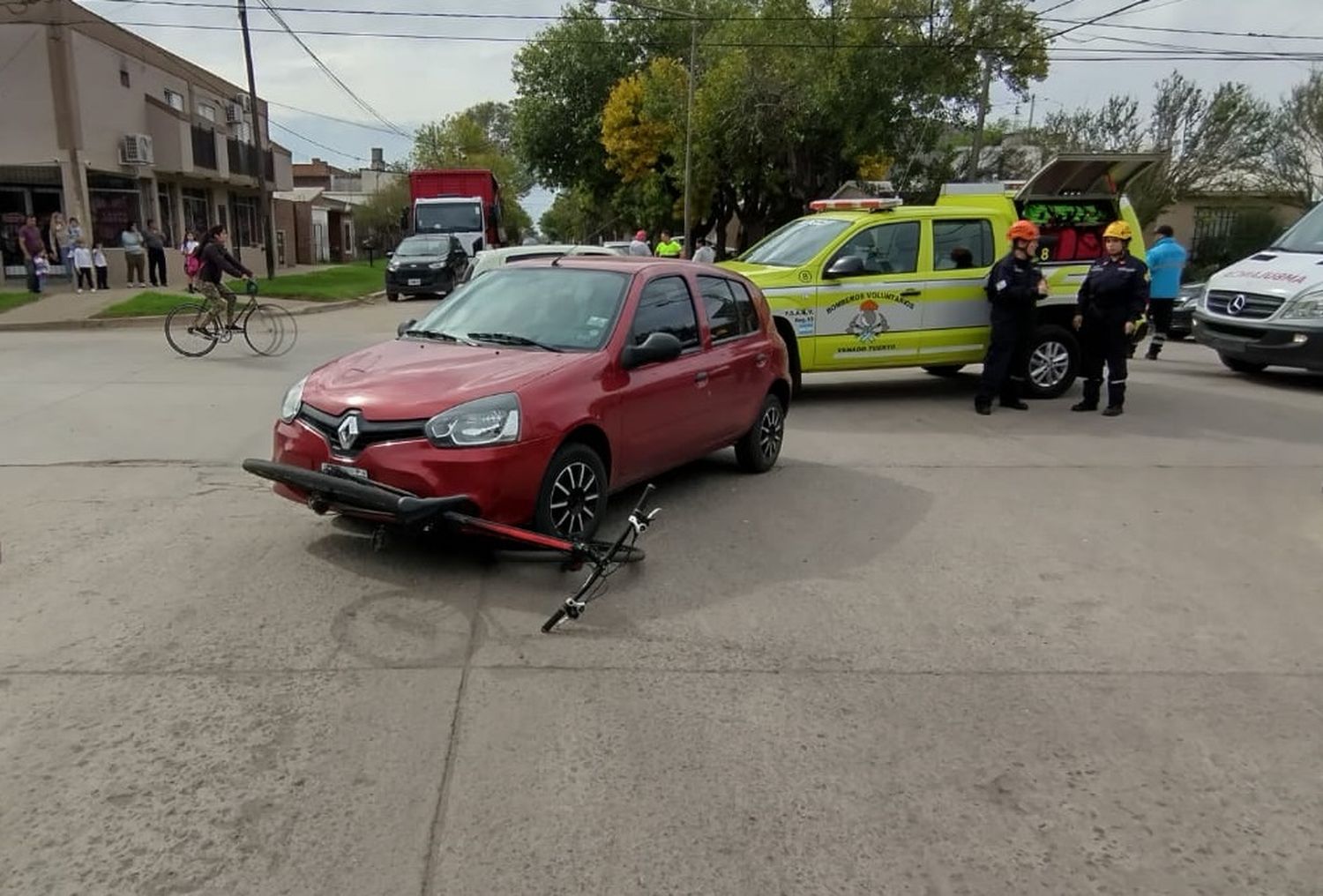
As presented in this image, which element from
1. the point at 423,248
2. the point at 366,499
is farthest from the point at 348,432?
the point at 423,248

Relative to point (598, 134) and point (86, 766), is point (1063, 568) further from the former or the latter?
point (598, 134)

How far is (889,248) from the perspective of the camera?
10867 mm

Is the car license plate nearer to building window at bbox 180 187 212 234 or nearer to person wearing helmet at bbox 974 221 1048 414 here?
person wearing helmet at bbox 974 221 1048 414

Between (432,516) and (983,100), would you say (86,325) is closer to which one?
(432,516)

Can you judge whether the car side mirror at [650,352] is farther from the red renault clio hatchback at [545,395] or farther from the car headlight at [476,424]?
the car headlight at [476,424]

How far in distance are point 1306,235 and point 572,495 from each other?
40.5ft

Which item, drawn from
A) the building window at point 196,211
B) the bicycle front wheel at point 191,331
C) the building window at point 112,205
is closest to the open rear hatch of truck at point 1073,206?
the bicycle front wheel at point 191,331

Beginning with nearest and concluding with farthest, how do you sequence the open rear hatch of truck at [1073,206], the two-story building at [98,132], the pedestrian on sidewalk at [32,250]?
the open rear hatch of truck at [1073,206] → the pedestrian on sidewalk at [32,250] → the two-story building at [98,132]

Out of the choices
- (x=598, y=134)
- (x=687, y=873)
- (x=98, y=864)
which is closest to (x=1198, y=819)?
(x=687, y=873)

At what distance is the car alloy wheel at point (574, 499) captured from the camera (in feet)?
17.7

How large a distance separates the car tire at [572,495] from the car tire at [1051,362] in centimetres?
711

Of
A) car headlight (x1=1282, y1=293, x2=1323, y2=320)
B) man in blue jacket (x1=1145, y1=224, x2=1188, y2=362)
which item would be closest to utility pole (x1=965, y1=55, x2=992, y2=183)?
man in blue jacket (x1=1145, y1=224, x2=1188, y2=362)

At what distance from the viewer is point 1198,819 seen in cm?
331

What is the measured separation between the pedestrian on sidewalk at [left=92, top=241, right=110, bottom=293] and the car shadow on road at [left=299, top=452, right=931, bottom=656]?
858 inches
